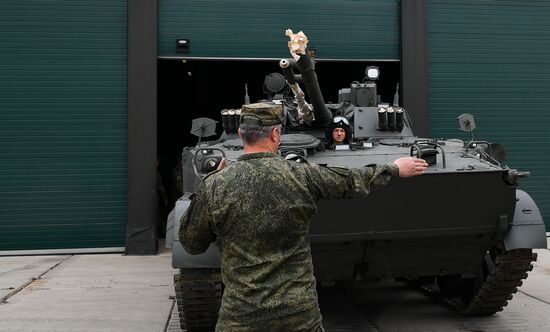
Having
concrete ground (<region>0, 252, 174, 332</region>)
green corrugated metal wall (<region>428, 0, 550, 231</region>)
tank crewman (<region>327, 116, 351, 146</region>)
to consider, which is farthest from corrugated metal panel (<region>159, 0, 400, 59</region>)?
tank crewman (<region>327, 116, 351, 146</region>)

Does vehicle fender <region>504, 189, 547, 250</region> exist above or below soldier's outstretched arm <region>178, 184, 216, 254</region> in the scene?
below

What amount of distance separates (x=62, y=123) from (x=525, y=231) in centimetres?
711

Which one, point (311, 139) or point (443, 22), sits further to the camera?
point (443, 22)

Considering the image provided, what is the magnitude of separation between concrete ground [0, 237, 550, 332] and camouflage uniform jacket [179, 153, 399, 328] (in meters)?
3.04

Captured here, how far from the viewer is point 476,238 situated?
15.2 ft

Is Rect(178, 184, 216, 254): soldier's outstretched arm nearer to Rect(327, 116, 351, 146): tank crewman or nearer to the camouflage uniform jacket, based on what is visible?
the camouflage uniform jacket

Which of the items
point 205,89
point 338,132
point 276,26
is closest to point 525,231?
point 338,132

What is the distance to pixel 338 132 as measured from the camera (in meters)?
5.36

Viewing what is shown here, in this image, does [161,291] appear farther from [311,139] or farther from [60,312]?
[311,139]

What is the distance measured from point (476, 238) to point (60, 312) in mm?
3844

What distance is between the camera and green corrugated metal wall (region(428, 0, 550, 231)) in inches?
393

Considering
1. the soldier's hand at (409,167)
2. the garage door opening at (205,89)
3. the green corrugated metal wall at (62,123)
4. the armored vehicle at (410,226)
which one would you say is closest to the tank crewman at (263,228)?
the soldier's hand at (409,167)

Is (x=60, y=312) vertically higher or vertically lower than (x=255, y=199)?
lower

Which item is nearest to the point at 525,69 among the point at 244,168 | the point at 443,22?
the point at 443,22
